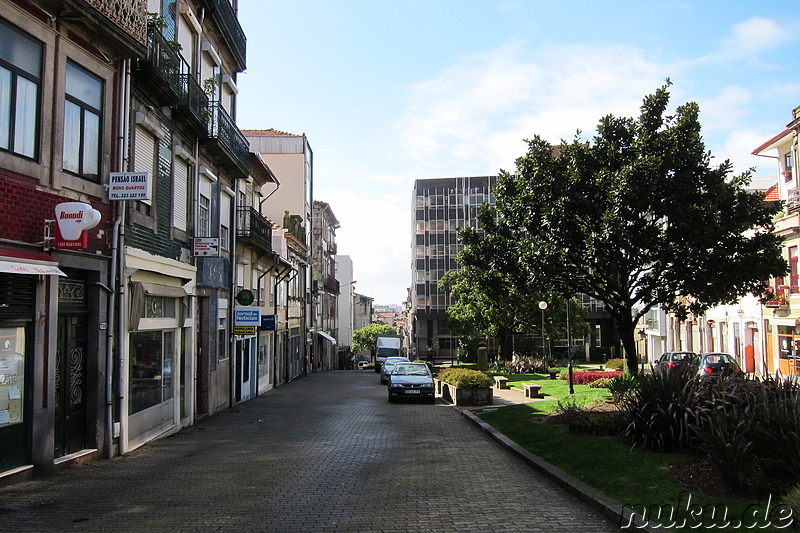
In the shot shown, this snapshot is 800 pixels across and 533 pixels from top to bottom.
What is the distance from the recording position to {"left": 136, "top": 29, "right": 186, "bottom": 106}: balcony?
39.1ft

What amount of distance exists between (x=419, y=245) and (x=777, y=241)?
62.6 meters

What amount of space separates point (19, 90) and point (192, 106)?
6438mm

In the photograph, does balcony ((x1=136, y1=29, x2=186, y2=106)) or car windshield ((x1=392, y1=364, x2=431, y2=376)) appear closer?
balcony ((x1=136, y1=29, x2=186, y2=106))

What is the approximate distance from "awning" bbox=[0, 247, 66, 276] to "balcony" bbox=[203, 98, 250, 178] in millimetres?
8256

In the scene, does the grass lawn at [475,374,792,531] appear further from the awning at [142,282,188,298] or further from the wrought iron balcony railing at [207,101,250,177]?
the wrought iron balcony railing at [207,101,250,177]

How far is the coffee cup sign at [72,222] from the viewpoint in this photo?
9.15 metres

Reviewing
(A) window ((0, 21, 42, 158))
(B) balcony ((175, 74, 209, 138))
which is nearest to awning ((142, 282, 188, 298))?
(A) window ((0, 21, 42, 158))

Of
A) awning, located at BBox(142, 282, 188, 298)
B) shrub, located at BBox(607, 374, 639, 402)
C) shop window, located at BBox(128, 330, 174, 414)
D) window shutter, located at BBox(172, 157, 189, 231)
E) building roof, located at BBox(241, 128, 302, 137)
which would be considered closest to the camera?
shop window, located at BBox(128, 330, 174, 414)

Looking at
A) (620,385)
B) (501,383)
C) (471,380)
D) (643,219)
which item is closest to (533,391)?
(471,380)

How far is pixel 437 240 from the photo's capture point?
3034 inches

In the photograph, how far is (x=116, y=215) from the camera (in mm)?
10945

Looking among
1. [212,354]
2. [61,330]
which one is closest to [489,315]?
[212,354]

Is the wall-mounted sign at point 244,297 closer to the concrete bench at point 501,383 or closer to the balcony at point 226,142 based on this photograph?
the balcony at point 226,142

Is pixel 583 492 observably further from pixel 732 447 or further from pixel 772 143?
pixel 772 143
